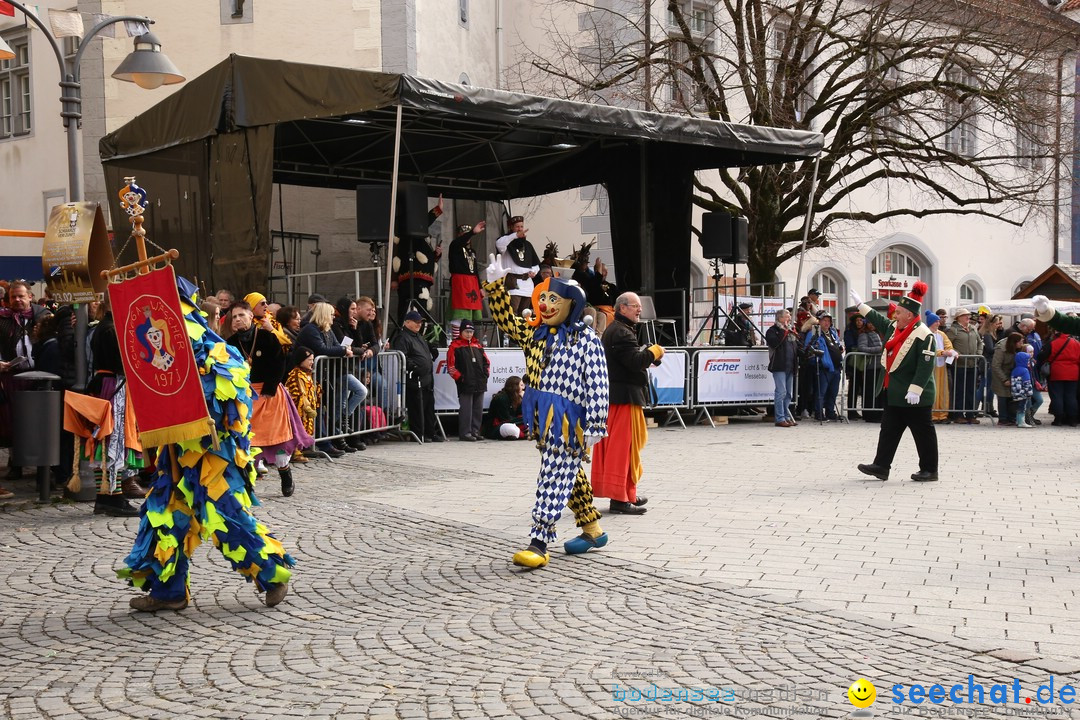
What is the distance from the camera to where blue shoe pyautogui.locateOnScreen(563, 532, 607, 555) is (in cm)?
771

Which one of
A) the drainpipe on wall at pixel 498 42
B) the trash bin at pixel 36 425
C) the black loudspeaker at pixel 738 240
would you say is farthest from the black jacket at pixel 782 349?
the drainpipe on wall at pixel 498 42

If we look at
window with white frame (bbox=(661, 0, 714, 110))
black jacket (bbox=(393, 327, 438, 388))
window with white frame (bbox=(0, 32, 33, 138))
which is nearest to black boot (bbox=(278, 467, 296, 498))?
black jacket (bbox=(393, 327, 438, 388))

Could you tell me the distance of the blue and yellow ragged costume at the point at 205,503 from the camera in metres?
6.18

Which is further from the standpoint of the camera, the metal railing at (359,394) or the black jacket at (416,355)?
the black jacket at (416,355)

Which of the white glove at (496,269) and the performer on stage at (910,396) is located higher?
the white glove at (496,269)

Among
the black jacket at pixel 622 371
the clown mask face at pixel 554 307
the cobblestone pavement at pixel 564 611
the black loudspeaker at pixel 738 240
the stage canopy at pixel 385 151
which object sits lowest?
the cobblestone pavement at pixel 564 611

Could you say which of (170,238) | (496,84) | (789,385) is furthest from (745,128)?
(496,84)

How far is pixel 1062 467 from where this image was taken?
40.4 ft

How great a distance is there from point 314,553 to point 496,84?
1959 centimetres

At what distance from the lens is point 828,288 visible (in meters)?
30.4

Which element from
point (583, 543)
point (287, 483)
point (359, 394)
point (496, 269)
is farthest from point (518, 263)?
point (583, 543)

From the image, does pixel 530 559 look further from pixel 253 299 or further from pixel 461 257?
pixel 461 257

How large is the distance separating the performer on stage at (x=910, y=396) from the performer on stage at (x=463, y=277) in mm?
7897

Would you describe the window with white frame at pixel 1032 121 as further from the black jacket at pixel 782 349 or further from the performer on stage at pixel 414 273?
the performer on stage at pixel 414 273
